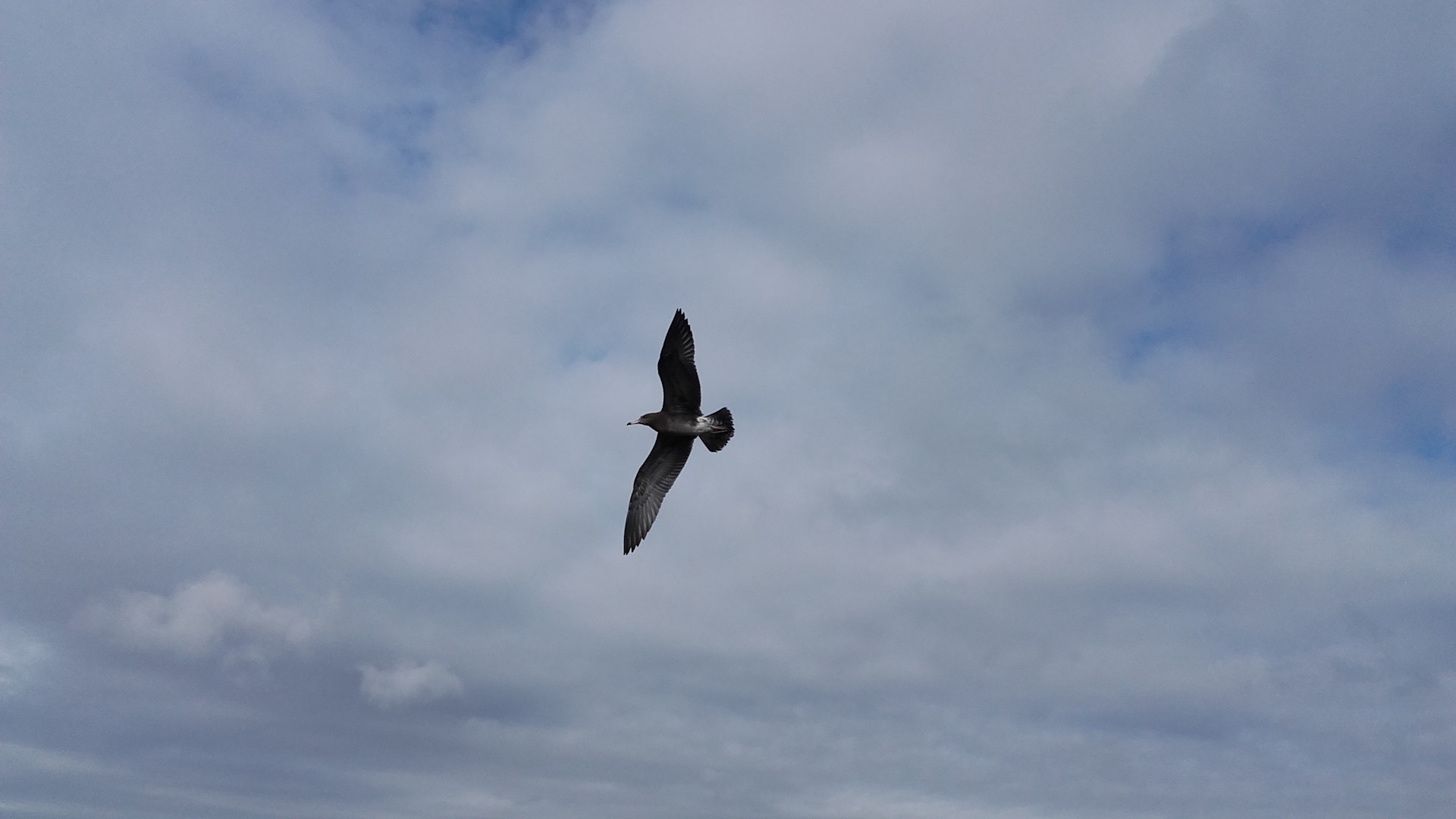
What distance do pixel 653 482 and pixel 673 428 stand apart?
3.66 m

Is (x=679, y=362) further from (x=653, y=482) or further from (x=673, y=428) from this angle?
(x=653, y=482)

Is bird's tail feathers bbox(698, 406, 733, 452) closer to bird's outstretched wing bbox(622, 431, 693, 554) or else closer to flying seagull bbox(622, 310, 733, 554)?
flying seagull bbox(622, 310, 733, 554)

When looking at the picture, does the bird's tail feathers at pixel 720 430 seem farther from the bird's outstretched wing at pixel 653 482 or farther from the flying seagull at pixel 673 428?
the bird's outstretched wing at pixel 653 482

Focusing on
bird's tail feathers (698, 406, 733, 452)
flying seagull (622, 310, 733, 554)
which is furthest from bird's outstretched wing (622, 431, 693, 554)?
bird's tail feathers (698, 406, 733, 452)

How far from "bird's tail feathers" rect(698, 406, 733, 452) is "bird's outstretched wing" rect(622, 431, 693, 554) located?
2413mm

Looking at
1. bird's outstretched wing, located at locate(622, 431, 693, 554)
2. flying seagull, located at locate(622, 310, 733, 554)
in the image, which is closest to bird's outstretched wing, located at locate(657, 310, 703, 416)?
flying seagull, located at locate(622, 310, 733, 554)

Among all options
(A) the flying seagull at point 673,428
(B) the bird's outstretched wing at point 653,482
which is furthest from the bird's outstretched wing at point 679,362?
(B) the bird's outstretched wing at point 653,482

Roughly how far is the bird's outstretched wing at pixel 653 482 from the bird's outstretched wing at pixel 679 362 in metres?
3.01

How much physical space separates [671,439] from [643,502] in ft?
10.3

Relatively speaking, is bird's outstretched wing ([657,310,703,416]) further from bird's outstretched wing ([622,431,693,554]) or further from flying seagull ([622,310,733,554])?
bird's outstretched wing ([622,431,693,554])

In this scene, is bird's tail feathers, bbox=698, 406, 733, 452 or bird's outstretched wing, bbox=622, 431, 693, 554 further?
bird's outstretched wing, bbox=622, 431, 693, 554

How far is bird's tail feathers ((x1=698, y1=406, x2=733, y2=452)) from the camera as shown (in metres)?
40.3

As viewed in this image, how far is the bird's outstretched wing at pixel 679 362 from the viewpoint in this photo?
39594 mm

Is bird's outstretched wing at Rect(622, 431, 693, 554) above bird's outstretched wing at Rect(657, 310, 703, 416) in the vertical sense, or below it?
below
